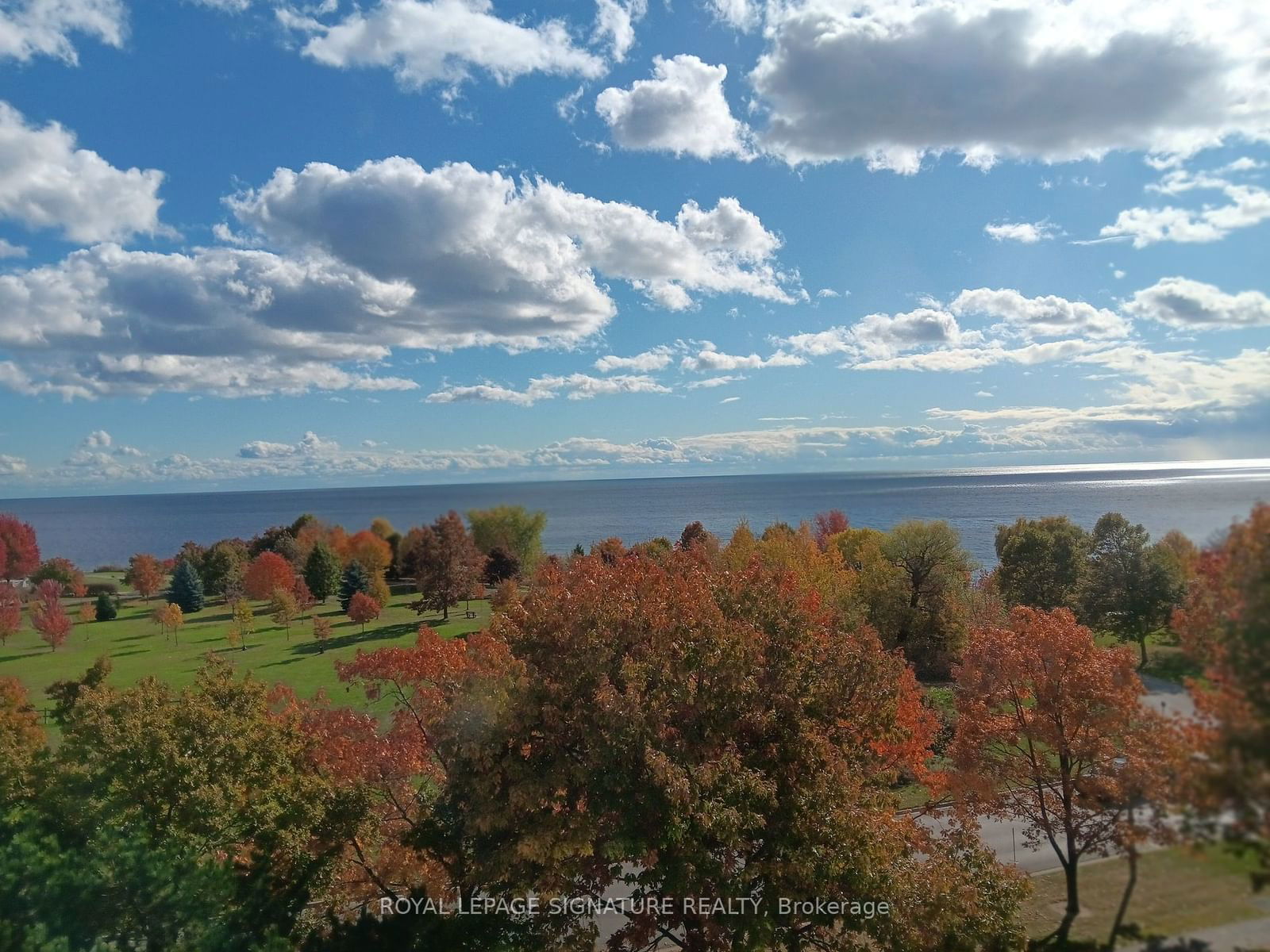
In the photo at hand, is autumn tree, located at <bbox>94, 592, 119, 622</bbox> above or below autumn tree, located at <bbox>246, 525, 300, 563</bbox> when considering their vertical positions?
below

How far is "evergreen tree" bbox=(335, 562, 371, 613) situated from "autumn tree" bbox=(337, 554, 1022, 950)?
57403 mm

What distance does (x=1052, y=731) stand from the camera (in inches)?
518

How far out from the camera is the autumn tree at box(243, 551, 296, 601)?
64.7 meters

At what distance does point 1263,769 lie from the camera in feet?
14.5

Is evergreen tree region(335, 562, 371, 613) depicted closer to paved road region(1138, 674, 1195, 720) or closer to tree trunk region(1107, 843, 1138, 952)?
paved road region(1138, 674, 1195, 720)

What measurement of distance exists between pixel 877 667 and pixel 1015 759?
3903 mm

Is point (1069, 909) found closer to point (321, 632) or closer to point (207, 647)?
point (321, 632)

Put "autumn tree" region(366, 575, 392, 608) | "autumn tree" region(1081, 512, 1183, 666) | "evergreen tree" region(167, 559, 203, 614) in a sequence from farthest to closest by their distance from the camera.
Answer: "evergreen tree" region(167, 559, 203, 614) → "autumn tree" region(366, 575, 392, 608) → "autumn tree" region(1081, 512, 1183, 666)

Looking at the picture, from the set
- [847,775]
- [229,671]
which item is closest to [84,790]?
[229,671]

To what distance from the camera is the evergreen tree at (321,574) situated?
73.7 meters

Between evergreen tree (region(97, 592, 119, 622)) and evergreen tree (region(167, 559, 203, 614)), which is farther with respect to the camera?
evergreen tree (region(167, 559, 203, 614))

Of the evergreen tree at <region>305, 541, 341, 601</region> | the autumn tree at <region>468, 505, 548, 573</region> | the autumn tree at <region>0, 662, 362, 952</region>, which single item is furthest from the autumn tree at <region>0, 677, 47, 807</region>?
the autumn tree at <region>468, 505, 548, 573</region>

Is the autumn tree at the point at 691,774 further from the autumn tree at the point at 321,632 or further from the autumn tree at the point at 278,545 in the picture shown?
the autumn tree at the point at 278,545

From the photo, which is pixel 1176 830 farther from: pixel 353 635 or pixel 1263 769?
pixel 353 635
